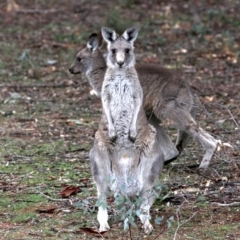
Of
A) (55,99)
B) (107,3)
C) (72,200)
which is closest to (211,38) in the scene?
(107,3)

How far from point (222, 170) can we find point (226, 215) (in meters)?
1.35

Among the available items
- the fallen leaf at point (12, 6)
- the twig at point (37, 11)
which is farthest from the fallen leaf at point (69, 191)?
the fallen leaf at point (12, 6)

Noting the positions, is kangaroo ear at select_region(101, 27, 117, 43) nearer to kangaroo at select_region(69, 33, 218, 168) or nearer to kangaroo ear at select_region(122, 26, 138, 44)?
kangaroo ear at select_region(122, 26, 138, 44)

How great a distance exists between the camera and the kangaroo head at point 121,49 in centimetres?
631

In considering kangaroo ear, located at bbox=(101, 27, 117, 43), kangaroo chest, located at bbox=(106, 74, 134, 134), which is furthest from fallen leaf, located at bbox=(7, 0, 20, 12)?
kangaroo chest, located at bbox=(106, 74, 134, 134)

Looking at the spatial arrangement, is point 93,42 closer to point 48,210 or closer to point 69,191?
point 69,191

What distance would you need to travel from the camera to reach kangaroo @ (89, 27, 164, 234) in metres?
5.74

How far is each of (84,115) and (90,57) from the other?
86 cm

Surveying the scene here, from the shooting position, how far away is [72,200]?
6.23 meters

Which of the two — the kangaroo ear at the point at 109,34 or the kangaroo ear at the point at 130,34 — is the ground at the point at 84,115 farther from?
the kangaroo ear at the point at 109,34

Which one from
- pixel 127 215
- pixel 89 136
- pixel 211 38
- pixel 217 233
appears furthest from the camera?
pixel 211 38

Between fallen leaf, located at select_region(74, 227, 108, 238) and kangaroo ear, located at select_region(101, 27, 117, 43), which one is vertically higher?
kangaroo ear, located at select_region(101, 27, 117, 43)

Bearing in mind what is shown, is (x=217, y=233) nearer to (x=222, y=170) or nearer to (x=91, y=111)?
(x=222, y=170)

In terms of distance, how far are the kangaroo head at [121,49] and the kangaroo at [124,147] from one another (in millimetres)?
10
